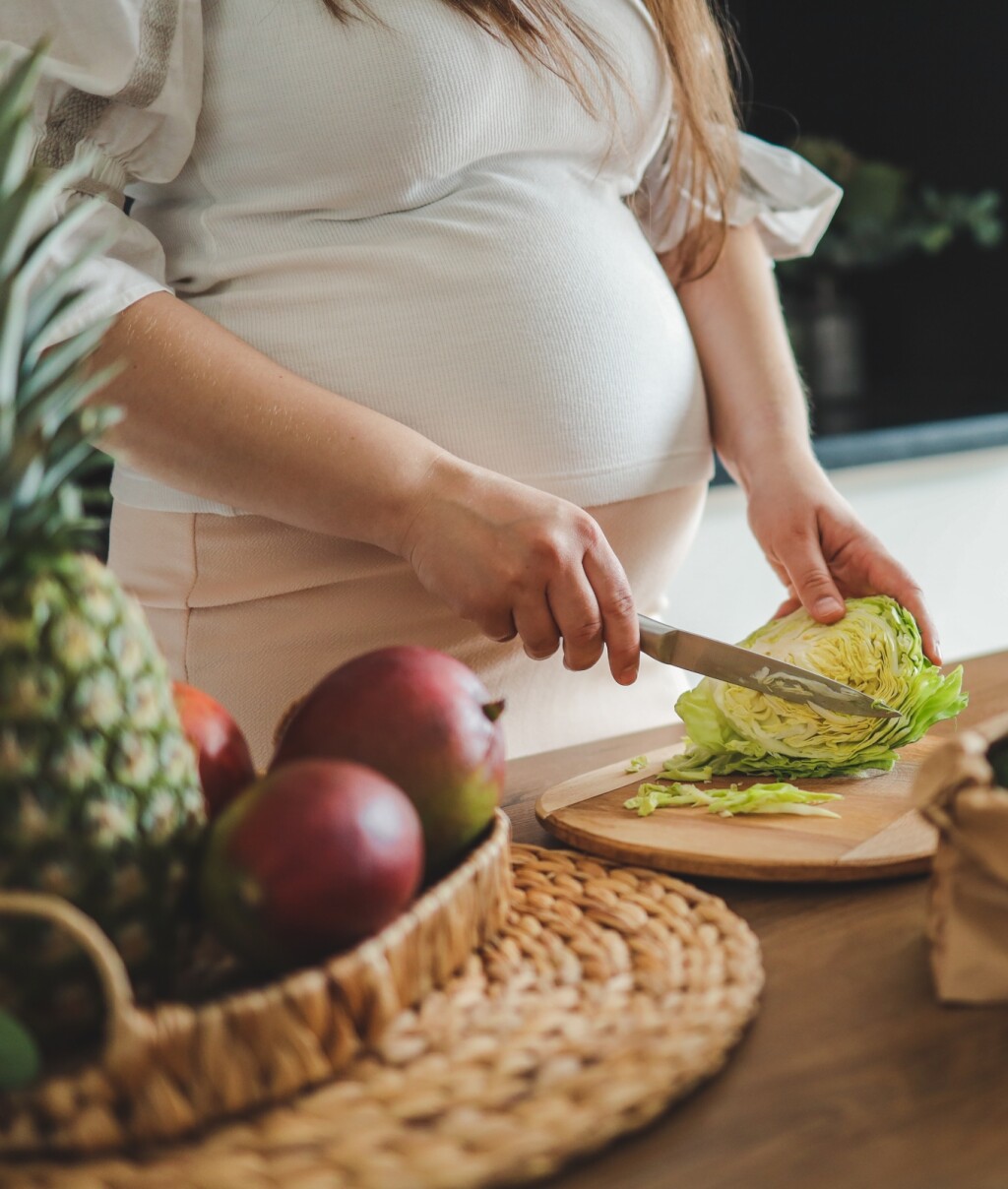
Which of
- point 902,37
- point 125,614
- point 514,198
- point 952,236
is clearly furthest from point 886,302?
point 125,614

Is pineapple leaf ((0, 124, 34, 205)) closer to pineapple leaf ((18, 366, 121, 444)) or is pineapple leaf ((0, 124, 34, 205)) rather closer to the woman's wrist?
pineapple leaf ((18, 366, 121, 444))

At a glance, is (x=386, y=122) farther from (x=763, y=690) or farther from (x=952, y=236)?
(x=952, y=236)

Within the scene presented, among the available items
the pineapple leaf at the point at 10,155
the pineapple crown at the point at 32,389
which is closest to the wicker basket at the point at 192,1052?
the pineapple crown at the point at 32,389

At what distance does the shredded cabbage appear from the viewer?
742mm

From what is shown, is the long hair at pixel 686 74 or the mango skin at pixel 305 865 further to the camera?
the long hair at pixel 686 74

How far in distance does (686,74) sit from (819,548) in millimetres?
452

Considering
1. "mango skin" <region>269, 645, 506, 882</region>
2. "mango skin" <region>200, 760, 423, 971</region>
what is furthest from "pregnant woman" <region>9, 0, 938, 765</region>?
"mango skin" <region>200, 760, 423, 971</region>

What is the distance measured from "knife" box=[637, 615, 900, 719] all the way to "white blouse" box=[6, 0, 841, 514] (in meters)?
0.19

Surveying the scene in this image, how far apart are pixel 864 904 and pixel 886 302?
3000 millimetres

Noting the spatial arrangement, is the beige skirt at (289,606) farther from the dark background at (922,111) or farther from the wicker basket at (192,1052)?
the dark background at (922,111)

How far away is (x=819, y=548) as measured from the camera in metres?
1.01

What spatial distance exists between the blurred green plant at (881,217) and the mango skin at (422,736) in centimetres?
273

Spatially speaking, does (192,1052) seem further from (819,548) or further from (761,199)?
(761,199)

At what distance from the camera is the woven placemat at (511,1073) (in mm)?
379
